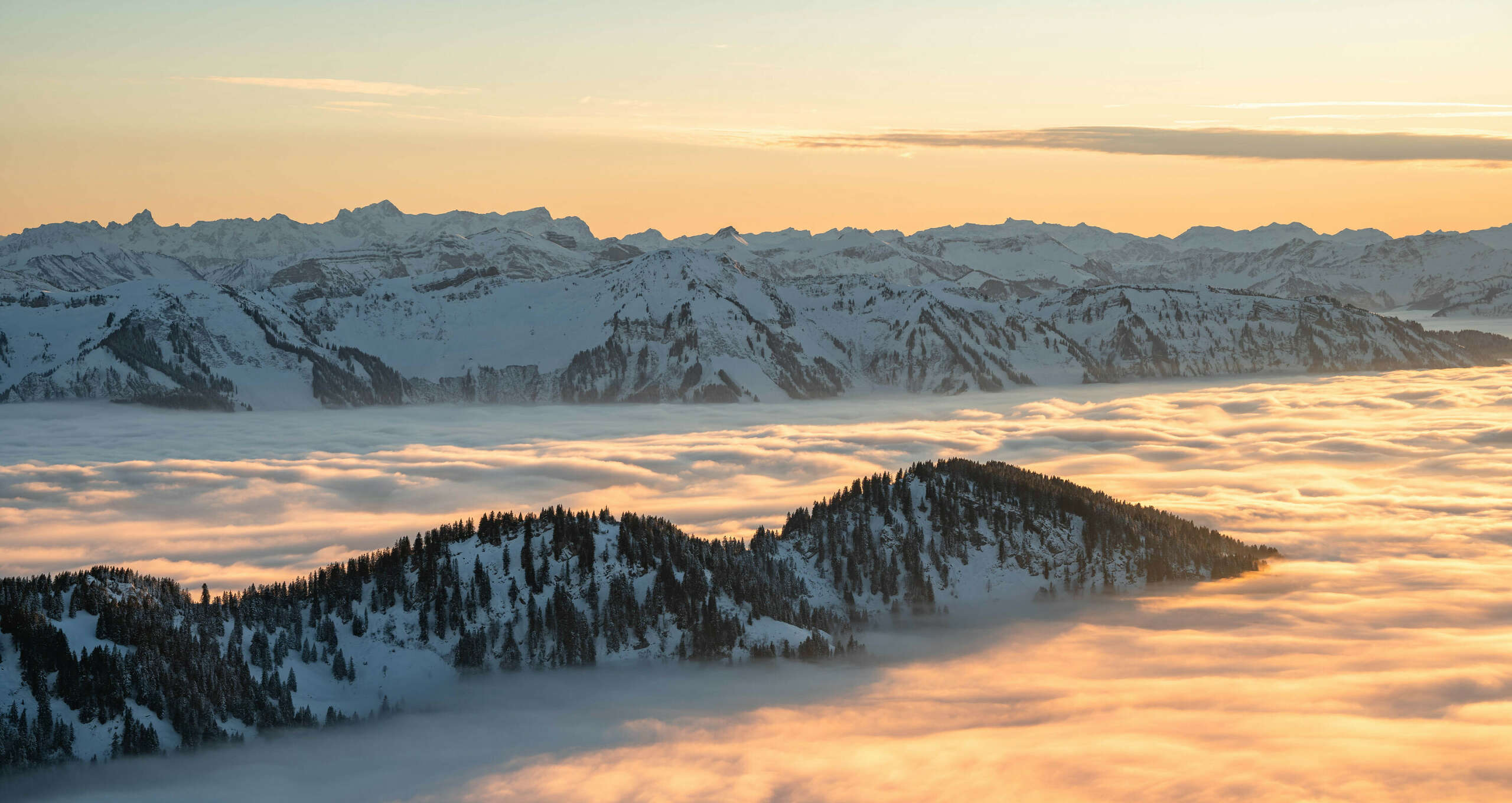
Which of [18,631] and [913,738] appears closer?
[18,631]

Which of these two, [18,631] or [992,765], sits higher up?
[18,631]

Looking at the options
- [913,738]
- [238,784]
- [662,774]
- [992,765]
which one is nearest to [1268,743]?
[992,765]

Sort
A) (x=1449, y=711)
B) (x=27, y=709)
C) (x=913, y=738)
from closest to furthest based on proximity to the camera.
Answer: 1. (x=27, y=709)
2. (x=1449, y=711)
3. (x=913, y=738)

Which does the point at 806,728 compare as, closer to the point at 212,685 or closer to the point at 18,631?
the point at 212,685

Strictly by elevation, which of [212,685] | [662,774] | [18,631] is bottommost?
[662,774]

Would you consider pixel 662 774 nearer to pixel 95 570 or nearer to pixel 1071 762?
pixel 1071 762

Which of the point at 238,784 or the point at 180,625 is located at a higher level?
the point at 180,625

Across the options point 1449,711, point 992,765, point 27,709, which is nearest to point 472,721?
point 27,709

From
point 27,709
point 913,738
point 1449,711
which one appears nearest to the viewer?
point 27,709

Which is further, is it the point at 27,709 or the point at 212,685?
the point at 212,685
